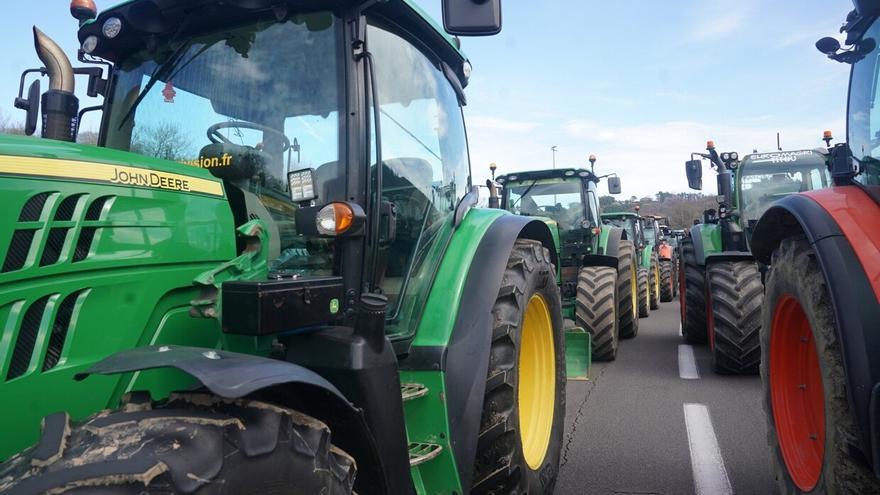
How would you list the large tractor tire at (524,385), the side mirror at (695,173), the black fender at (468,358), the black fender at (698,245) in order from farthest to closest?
the side mirror at (695,173) < the black fender at (698,245) < the large tractor tire at (524,385) < the black fender at (468,358)

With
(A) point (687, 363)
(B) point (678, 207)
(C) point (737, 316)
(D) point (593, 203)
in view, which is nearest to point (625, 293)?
(D) point (593, 203)

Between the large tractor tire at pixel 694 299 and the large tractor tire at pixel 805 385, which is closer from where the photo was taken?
the large tractor tire at pixel 805 385

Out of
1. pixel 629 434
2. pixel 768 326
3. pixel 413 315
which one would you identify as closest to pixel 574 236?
pixel 629 434

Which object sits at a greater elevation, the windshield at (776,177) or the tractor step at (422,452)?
the windshield at (776,177)

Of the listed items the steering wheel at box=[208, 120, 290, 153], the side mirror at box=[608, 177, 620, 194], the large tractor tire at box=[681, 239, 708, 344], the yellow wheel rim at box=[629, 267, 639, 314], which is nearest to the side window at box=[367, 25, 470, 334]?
the steering wheel at box=[208, 120, 290, 153]

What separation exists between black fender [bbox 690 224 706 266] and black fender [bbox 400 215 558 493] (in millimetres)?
5117

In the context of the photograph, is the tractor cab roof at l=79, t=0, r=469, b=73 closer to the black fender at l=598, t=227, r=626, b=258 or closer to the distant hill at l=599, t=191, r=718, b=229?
the black fender at l=598, t=227, r=626, b=258

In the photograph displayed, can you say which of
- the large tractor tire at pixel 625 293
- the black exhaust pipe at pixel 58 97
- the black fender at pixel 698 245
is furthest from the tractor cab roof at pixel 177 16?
the large tractor tire at pixel 625 293

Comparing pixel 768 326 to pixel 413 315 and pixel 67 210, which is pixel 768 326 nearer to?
pixel 413 315

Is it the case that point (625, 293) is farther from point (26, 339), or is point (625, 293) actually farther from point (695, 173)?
point (26, 339)

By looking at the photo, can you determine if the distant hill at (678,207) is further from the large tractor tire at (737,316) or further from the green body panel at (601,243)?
the large tractor tire at (737,316)

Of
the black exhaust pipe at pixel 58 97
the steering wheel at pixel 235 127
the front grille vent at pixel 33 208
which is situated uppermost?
the black exhaust pipe at pixel 58 97

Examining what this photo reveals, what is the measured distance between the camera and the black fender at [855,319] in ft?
6.79

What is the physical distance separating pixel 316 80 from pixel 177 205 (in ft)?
2.37
